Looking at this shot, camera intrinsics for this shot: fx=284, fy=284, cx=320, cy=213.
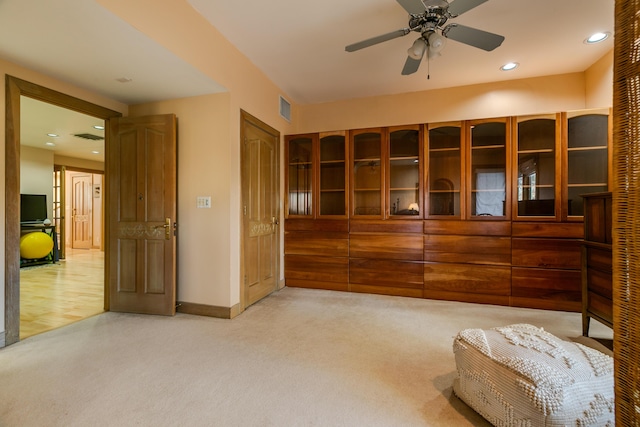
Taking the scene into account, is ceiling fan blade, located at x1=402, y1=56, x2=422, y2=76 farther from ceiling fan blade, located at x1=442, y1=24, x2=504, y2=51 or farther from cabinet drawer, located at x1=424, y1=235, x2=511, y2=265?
cabinet drawer, located at x1=424, y1=235, x2=511, y2=265

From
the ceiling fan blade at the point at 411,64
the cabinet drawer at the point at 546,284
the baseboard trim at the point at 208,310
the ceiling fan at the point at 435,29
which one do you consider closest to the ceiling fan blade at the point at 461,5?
the ceiling fan at the point at 435,29

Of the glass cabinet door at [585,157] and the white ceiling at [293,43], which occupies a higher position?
the white ceiling at [293,43]

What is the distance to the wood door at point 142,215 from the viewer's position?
306 cm

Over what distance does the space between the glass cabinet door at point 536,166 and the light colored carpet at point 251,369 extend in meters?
1.23

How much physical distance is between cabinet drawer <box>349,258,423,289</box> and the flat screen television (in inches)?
265

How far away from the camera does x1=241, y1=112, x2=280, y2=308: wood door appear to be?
10.8 ft

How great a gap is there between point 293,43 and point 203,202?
1930mm

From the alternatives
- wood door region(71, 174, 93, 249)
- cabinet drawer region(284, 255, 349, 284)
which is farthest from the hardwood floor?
wood door region(71, 174, 93, 249)

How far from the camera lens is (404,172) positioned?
3.82 m

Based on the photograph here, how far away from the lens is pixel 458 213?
358 cm

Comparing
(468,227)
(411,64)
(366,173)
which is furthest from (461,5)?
(468,227)

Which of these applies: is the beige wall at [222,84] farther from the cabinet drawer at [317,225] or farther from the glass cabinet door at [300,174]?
the cabinet drawer at [317,225]

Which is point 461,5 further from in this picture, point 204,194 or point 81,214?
point 81,214

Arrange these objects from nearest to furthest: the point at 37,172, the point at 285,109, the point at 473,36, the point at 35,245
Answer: the point at 473,36
the point at 285,109
the point at 35,245
the point at 37,172
